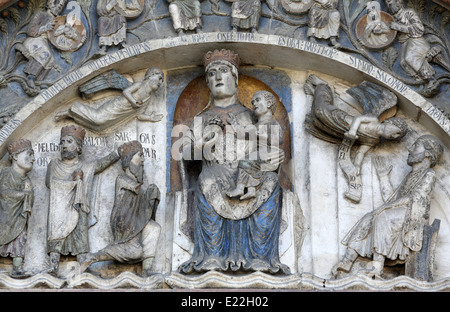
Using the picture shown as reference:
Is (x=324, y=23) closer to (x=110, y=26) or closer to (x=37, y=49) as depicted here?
(x=110, y=26)

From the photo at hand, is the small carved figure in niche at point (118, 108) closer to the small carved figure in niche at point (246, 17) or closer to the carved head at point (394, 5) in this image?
the small carved figure in niche at point (246, 17)

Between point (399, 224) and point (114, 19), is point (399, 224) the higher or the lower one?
the lower one

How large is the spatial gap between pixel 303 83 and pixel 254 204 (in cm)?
187

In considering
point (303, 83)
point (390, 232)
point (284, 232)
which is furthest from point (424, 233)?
point (303, 83)

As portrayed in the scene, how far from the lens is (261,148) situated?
1375 cm

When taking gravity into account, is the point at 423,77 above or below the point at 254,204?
above

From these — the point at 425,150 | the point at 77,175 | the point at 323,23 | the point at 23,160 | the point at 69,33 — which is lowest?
the point at 77,175

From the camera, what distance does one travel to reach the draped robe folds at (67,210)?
1329 cm

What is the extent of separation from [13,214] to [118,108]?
1.71 meters

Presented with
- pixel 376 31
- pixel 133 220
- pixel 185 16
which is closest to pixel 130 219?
pixel 133 220

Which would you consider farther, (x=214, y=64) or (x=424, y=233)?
(x=214, y=64)

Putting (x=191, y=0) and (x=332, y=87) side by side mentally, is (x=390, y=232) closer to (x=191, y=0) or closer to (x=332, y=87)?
(x=332, y=87)

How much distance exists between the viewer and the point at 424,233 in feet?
43.3

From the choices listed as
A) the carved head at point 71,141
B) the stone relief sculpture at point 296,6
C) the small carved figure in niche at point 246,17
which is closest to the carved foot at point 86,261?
the carved head at point 71,141
